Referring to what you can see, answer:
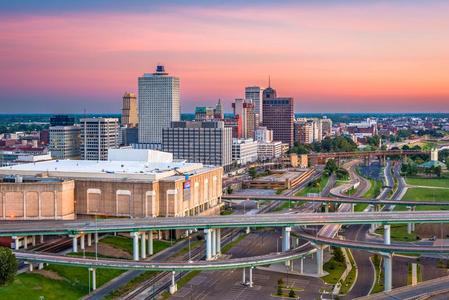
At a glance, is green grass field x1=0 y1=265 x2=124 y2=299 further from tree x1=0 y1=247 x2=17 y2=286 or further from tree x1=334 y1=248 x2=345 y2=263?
tree x1=334 y1=248 x2=345 y2=263

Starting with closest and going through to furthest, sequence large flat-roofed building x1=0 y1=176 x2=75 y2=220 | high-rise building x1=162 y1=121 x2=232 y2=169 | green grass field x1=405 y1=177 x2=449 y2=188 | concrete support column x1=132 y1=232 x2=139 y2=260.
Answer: concrete support column x1=132 y1=232 x2=139 y2=260 < large flat-roofed building x1=0 y1=176 x2=75 y2=220 < green grass field x1=405 y1=177 x2=449 y2=188 < high-rise building x1=162 y1=121 x2=232 y2=169

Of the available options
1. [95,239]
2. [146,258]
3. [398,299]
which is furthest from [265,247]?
[398,299]

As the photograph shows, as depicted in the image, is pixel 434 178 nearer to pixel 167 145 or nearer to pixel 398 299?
pixel 167 145

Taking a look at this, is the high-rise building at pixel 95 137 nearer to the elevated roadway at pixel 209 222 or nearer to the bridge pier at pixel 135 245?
the elevated roadway at pixel 209 222

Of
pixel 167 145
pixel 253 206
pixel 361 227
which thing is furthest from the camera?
pixel 167 145

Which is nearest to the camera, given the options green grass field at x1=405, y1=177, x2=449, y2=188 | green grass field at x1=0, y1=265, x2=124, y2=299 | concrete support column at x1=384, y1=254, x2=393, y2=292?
green grass field at x1=0, y1=265, x2=124, y2=299

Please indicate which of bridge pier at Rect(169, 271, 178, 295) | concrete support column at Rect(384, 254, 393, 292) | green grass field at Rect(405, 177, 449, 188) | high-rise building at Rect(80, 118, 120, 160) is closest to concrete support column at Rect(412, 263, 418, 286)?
concrete support column at Rect(384, 254, 393, 292)
